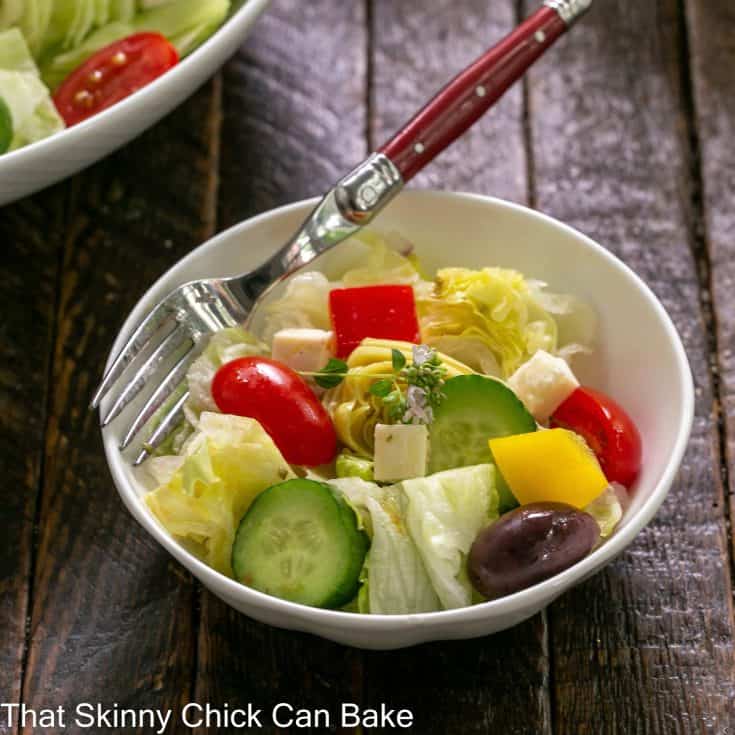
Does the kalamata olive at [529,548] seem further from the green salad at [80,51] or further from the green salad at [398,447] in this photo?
the green salad at [80,51]

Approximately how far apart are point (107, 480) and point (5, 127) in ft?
1.85

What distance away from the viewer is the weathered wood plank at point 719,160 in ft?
6.68

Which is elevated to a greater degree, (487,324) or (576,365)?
(487,324)

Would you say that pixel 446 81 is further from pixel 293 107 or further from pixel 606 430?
pixel 606 430

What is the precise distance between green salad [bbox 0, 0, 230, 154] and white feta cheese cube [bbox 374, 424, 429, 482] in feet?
2.63

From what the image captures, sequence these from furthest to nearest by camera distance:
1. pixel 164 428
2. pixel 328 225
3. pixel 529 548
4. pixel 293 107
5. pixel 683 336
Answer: pixel 293 107, pixel 683 336, pixel 328 225, pixel 164 428, pixel 529 548

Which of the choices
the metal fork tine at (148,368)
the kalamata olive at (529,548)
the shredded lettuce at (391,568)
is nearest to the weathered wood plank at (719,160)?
the kalamata olive at (529,548)

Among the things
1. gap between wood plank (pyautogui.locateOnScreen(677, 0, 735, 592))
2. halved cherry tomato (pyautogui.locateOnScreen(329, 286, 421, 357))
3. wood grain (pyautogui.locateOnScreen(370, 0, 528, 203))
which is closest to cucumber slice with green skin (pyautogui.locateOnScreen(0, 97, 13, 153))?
halved cherry tomato (pyautogui.locateOnScreen(329, 286, 421, 357))

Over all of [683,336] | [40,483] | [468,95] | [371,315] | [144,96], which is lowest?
[683,336]

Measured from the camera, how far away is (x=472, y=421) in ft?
5.39

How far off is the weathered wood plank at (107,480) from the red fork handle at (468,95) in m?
0.50

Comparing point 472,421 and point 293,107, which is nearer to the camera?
point 472,421

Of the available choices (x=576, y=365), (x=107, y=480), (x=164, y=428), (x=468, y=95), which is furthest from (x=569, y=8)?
(x=107, y=480)

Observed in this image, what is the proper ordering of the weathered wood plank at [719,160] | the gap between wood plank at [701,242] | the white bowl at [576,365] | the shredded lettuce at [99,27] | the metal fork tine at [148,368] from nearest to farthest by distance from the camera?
1. the white bowl at [576,365]
2. the metal fork tine at [148,368]
3. the gap between wood plank at [701,242]
4. the weathered wood plank at [719,160]
5. the shredded lettuce at [99,27]
